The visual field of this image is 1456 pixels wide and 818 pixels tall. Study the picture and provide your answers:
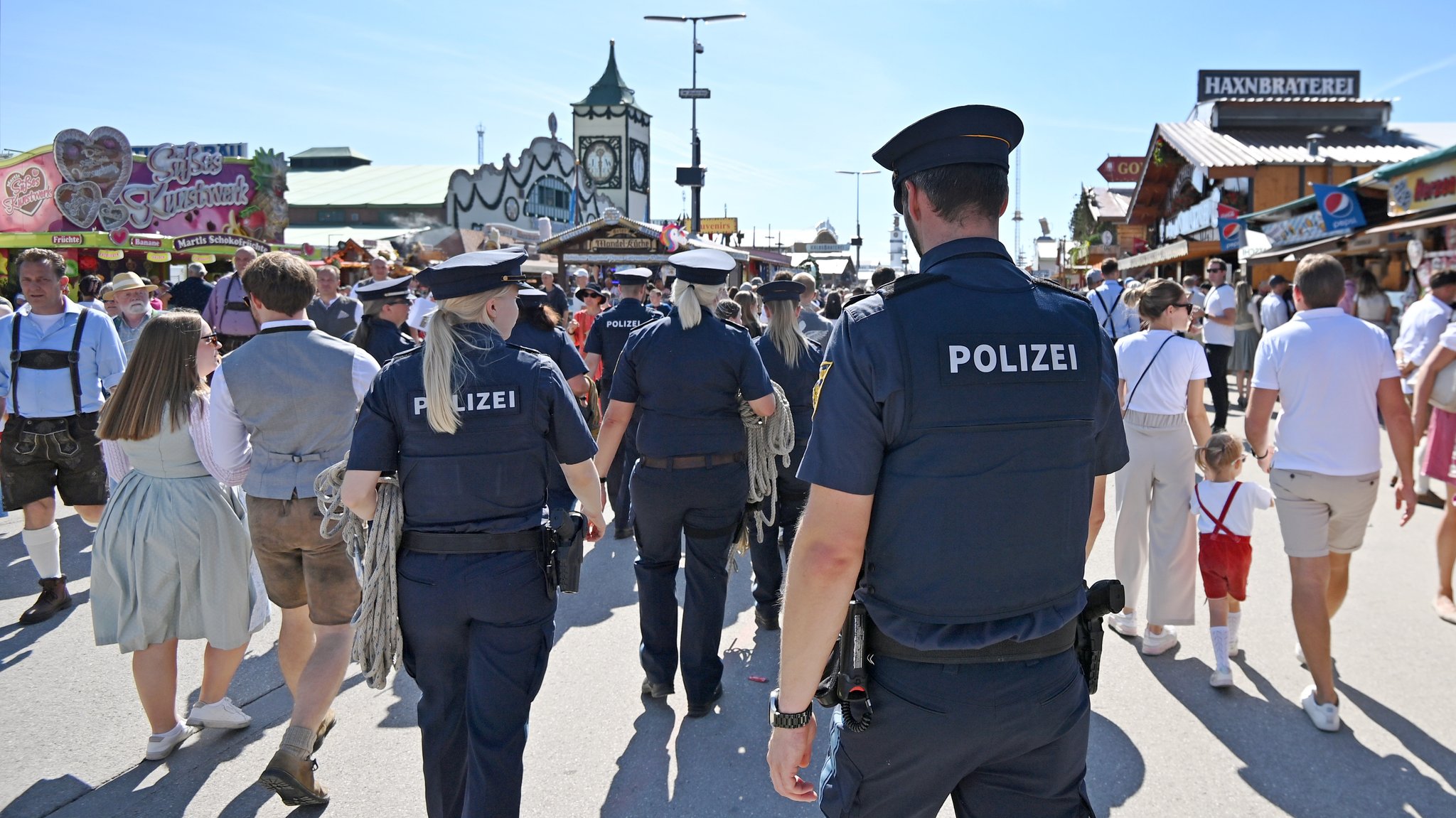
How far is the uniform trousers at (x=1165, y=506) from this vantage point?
4.64 m

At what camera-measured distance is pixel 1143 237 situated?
2998 cm

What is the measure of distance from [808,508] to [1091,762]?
255 cm

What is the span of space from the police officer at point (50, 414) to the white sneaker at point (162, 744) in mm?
2309

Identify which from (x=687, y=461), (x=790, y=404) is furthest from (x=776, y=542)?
(x=687, y=461)

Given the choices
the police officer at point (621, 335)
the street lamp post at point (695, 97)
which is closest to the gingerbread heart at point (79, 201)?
the street lamp post at point (695, 97)

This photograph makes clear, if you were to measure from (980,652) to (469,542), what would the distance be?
1.65 meters

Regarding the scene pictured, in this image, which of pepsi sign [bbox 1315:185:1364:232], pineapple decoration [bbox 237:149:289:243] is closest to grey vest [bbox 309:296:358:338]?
pepsi sign [bbox 1315:185:1364:232]

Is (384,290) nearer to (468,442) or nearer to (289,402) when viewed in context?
(289,402)

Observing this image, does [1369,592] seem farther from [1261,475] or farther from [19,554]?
[19,554]

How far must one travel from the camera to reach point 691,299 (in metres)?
4.20

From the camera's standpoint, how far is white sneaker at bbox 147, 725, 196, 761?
3.72m

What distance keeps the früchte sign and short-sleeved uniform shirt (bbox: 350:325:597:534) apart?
35.2 m

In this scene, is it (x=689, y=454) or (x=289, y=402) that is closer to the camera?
(x=289, y=402)

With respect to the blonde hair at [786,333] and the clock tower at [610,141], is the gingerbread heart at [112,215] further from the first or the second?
the clock tower at [610,141]
